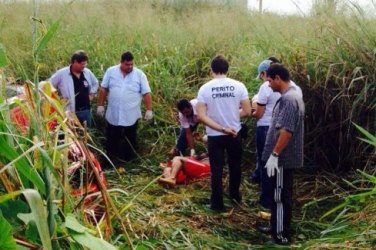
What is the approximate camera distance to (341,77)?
20.1ft

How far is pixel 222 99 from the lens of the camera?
568 centimetres

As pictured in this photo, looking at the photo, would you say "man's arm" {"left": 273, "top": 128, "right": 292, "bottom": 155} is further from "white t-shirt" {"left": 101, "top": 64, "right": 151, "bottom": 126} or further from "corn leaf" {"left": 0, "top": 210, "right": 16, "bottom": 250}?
"corn leaf" {"left": 0, "top": 210, "right": 16, "bottom": 250}

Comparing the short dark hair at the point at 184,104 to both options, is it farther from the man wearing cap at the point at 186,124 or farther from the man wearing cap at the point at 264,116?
the man wearing cap at the point at 264,116

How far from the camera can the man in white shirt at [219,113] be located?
5660 mm

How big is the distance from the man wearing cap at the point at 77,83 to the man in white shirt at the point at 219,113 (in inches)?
75.9

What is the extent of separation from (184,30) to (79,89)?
3.41 metres

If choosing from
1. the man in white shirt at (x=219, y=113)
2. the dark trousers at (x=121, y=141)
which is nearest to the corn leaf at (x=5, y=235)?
the man in white shirt at (x=219, y=113)

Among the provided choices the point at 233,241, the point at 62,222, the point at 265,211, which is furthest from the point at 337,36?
the point at 62,222

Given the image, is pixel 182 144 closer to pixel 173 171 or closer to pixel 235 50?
pixel 173 171

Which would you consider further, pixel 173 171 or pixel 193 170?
pixel 193 170

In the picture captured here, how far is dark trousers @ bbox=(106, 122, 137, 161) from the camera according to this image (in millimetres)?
7426

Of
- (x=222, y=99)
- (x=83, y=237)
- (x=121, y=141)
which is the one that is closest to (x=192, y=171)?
(x=222, y=99)

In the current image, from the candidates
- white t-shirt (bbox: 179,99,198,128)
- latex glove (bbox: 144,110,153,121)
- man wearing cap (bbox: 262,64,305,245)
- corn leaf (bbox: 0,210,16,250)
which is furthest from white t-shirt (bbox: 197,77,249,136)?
corn leaf (bbox: 0,210,16,250)

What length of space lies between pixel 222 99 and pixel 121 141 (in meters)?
2.21
